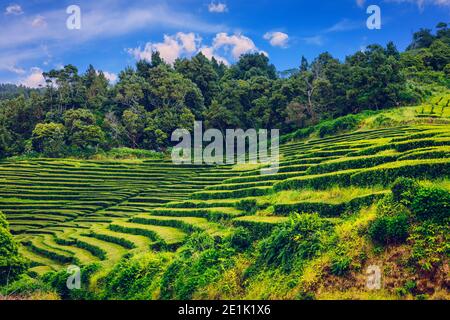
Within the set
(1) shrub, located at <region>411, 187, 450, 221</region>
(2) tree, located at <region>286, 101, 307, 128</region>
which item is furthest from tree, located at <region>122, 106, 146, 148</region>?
(1) shrub, located at <region>411, 187, 450, 221</region>

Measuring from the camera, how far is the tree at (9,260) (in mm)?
17594

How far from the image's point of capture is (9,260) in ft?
58.1

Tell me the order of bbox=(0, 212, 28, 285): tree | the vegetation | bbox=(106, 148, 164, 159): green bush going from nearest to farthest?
the vegetation < bbox=(0, 212, 28, 285): tree < bbox=(106, 148, 164, 159): green bush

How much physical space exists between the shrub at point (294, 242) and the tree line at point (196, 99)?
1052 inches

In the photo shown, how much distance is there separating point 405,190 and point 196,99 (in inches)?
1907

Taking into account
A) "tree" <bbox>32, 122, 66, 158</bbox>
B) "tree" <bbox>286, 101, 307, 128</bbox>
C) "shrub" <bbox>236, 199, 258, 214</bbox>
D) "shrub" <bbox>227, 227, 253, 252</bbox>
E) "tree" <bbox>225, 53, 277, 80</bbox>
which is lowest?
"shrub" <bbox>227, 227, 253, 252</bbox>

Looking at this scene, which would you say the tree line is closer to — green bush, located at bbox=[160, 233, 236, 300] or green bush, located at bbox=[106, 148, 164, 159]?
green bush, located at bbox=[106, 148, 164, 159]

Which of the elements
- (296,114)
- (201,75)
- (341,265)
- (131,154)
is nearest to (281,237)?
(341,265)

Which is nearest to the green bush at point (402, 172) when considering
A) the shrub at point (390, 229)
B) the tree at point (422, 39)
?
the shrub at point (390, 229)

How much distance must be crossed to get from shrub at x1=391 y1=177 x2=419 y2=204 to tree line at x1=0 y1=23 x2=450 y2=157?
26.7 meters

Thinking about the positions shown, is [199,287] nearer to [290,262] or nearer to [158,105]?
[290,262]

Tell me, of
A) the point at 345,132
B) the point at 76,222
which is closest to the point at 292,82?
the point at 345,132

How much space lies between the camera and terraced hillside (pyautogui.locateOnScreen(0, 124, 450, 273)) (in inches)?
582
